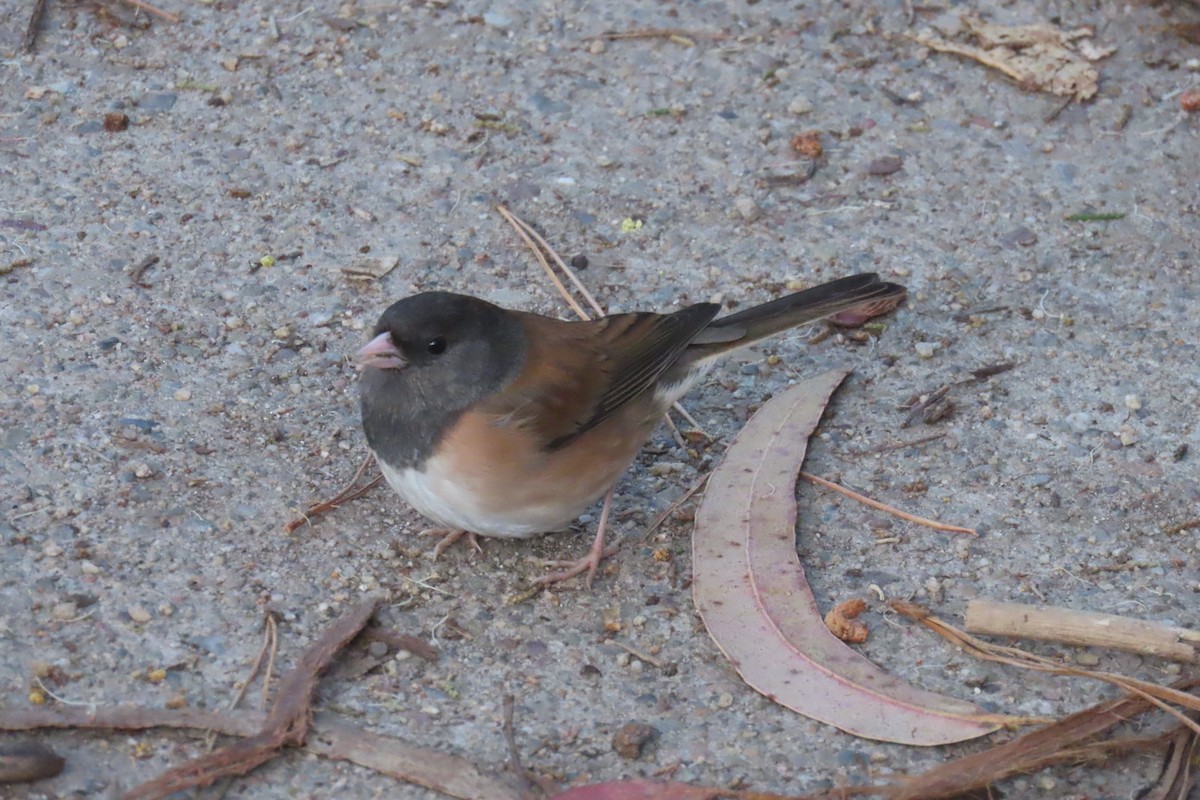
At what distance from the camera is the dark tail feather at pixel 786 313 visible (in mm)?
3395

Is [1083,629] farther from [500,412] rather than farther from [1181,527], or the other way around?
[500,412]

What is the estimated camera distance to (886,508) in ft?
10.7

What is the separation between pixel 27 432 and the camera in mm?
3213

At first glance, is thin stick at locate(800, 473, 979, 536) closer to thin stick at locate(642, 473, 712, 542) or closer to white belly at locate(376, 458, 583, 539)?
thin stick at locate(642, 473, 712, 542)

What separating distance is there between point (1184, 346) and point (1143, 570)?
0.88m

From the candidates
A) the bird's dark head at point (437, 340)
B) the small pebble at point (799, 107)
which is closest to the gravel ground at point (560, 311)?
the small pebble at point (799, 107)

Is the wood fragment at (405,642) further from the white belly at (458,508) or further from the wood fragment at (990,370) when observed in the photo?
the wood fragment at (990,370)

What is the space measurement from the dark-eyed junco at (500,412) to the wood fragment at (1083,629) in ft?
2.81

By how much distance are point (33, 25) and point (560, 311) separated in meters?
2.06

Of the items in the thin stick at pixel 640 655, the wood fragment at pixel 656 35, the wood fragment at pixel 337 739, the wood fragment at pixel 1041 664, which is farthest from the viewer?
the wood fragment at pixel 656 35

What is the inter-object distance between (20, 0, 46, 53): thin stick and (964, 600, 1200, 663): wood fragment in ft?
11.1

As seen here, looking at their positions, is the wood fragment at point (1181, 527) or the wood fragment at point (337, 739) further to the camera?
the wood fragment at point (1181, 527)

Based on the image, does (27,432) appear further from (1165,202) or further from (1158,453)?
(1165,202)

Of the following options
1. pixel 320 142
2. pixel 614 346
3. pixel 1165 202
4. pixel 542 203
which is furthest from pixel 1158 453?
pixel 320 142
